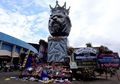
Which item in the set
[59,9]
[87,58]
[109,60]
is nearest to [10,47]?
[59,9]

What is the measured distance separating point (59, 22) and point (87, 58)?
9607mm

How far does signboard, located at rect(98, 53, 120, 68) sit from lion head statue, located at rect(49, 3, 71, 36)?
10.1m

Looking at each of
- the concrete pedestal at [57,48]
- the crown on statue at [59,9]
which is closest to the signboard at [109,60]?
the concrete pedestal at [57,48]

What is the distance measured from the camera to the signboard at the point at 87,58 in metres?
28.4

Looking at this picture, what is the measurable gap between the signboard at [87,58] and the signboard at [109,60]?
0.71 metres

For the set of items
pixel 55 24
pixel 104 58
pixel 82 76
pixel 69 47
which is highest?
pixel 55 24

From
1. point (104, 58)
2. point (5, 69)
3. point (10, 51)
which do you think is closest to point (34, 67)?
point (104, 58)

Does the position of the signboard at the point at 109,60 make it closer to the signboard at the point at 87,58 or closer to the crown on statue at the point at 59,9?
the signboard at the point at 87,58

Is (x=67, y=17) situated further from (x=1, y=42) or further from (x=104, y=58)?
(x=1, y=42)

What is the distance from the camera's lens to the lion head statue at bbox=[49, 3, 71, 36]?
1427 inches

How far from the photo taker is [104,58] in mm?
27969

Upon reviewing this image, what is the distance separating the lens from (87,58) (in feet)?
93.6

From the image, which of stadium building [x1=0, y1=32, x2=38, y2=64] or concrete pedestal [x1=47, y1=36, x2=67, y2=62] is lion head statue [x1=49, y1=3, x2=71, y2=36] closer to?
concrete pedestal [x1=47, y1=36, x2=67, y2=62]

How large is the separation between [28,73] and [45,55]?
11515 mm
